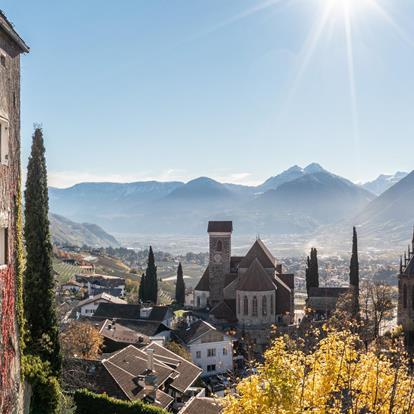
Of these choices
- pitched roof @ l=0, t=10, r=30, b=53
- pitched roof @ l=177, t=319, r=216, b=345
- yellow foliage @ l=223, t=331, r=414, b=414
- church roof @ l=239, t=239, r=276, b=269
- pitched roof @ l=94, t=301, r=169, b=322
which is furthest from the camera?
church roof @ l=239, t=239, r=276, b=269

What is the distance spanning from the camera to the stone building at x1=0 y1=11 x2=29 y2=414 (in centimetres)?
1388

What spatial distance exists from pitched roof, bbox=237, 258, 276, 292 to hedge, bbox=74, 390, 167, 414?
27759 millimetres

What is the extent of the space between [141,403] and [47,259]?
9603mm

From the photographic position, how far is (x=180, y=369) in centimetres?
3444

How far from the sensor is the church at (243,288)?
174ft

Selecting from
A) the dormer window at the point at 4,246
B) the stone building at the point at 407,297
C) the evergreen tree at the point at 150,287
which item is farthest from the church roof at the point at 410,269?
the dormer window at the point at 4,246

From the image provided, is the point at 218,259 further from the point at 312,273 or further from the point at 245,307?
the point at 312,273

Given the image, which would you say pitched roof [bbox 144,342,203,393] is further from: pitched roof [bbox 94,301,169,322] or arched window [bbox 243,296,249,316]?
arched window [bbox 243,296,249,316]

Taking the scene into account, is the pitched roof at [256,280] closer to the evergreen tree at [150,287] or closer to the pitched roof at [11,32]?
the evergreen tree at [150,287]

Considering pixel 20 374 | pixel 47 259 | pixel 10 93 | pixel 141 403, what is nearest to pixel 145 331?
pixel 141 403

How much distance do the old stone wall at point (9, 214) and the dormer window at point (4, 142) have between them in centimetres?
8

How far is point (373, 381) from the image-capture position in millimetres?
13391

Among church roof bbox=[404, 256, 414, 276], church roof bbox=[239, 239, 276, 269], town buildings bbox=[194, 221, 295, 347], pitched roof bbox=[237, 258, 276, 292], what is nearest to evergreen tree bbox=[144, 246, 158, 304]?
town buildings bbox=[194, 221, 295, 347]

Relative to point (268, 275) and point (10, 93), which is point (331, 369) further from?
point (268, 275)
